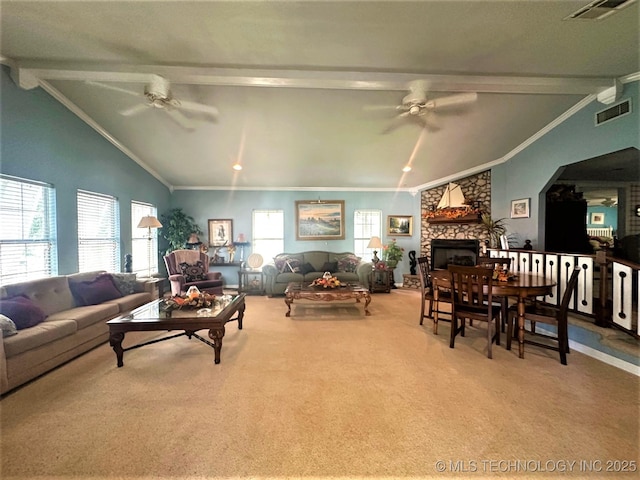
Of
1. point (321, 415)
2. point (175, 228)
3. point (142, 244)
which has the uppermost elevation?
point (175, 228)

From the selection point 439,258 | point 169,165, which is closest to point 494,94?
point 439,258

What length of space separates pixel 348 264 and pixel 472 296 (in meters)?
3.51

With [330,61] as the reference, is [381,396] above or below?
below

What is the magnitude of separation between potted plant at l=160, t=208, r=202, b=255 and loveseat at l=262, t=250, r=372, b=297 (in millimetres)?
2230

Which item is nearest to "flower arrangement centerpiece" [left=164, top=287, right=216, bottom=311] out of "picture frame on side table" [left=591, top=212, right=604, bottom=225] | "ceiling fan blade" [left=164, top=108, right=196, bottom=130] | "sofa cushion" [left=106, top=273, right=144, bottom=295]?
"sofa cushion" [left=106, top=273, right=144, bottom=295]

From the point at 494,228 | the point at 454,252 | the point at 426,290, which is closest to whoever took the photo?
the point at 426,290

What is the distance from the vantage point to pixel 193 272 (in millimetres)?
5062

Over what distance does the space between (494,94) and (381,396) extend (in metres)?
4.04

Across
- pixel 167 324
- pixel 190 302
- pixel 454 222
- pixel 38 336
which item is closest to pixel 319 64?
pixel 190 302

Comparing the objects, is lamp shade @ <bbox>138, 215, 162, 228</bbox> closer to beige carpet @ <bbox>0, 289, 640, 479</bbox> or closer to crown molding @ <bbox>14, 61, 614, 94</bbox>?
crown molding @ <bbox>14, 61, 614, 94</bbox>

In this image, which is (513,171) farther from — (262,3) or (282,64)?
(262,3)

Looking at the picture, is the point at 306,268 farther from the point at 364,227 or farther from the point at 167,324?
the point at 167,324

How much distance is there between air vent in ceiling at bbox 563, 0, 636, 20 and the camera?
2.11 meters

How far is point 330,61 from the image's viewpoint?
9.20 ft
